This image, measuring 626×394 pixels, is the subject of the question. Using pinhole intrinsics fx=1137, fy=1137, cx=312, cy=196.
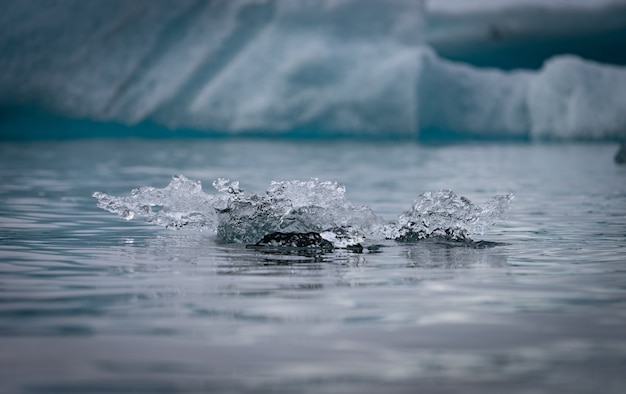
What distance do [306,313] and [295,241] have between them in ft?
9.13

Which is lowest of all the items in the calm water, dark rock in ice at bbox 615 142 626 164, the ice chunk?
the calm water

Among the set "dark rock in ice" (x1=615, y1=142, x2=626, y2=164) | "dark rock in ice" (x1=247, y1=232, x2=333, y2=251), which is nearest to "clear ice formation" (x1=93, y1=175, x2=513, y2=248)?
"dark rock in ice" (x1=247, y1=232, x2=333, y2=251)

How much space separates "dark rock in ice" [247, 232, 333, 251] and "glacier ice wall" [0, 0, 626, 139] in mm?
23895

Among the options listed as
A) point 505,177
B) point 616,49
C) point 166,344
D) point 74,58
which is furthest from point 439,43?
point 166,344

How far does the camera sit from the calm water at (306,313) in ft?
10.6

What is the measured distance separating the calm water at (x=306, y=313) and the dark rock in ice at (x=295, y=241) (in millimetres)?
261

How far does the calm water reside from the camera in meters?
3.22

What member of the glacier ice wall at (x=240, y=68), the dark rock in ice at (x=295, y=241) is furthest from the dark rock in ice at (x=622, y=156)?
the dark rock in ice at (x=295, y=241)

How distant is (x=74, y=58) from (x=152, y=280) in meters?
26.1

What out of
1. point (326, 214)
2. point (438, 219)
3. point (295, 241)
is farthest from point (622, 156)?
Answer: point (295, 241)

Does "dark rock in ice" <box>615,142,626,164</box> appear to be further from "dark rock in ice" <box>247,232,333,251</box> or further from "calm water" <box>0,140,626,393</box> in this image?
"dark rock in ice" <box>247,232,333,251</box>

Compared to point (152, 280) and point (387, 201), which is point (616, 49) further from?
point (152, 280)

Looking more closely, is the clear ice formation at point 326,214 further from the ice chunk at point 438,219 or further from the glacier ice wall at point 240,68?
the glacier ice wall at point 240,68

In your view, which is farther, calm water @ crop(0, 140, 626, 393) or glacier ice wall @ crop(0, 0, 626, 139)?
glacier ice wall @ crop(0, 0, 626, 139)
